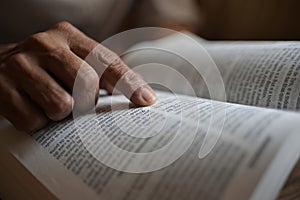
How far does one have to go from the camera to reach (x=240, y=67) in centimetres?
54

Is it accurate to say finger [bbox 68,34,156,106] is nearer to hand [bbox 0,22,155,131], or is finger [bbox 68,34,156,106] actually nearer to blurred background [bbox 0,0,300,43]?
hand [bbox 0,22,155,131]

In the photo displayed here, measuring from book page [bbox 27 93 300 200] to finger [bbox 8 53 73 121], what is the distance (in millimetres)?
18

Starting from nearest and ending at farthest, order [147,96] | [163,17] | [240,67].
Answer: [147,96] → [240,67] → [163,17]

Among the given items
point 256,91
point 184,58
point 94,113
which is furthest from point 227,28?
point 94,113

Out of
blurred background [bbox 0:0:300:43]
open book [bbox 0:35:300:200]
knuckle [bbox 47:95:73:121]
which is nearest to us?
open book [bbox 0:35:300:200]

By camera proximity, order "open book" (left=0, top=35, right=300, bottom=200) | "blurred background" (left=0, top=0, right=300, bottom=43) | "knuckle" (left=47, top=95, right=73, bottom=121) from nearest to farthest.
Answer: "open book" (left=0, top=35, right=300, bottom=200) → "knuckle" (left=47, top=95, right=73, bottom=121) → "blurred background" (left=0, top=0, right=300, bottom=43)

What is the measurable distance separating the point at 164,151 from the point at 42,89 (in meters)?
0.16

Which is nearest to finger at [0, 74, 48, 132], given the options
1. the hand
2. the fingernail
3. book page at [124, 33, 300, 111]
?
the hand

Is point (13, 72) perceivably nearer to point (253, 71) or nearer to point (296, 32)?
point (253, 71)

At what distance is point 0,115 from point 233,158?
270 millimetres

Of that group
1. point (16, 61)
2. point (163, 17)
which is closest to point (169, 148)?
point (16, 61)

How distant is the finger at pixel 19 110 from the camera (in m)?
0.40

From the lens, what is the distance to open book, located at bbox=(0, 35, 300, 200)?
0.96 ft

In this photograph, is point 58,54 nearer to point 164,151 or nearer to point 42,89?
point 42,89
